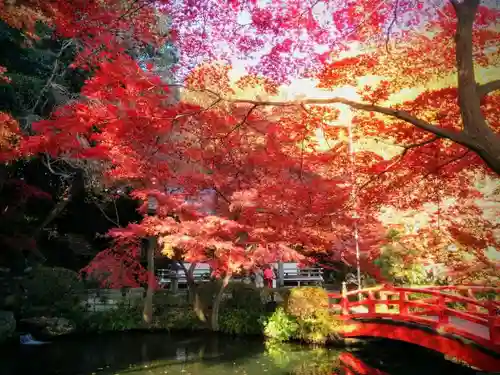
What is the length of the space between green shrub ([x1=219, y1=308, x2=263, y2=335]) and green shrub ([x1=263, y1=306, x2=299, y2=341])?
0.64m

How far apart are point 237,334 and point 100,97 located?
29.9ft

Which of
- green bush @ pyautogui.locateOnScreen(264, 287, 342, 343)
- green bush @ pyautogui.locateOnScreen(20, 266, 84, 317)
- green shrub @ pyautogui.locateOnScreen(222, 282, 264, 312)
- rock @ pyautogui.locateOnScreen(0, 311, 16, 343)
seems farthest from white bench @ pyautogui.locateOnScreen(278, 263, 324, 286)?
rock @ pyautogui.locateOnScreen(0, 311, 16, 343)

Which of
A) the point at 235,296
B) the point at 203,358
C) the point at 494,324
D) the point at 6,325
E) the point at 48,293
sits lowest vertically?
the point at 203,358

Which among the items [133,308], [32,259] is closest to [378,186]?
[133,308]

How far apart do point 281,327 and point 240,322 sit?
1869 millimetres

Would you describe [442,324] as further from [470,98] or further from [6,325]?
[6,325]

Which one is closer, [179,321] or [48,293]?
[48,293]

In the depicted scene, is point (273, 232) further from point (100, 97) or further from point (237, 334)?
point (100, 97)

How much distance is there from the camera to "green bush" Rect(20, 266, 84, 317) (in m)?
15.3

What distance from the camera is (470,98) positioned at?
15.3ft

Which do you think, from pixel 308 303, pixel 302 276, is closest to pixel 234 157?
pixel 308 303

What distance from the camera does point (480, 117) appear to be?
4.56 meters

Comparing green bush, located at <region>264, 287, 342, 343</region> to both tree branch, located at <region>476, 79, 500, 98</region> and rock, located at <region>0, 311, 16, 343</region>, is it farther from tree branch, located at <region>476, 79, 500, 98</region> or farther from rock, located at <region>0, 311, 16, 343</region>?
tree branch, located at <region>476, 79, 500, 98</region>

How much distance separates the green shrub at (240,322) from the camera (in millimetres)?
14891
